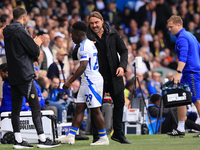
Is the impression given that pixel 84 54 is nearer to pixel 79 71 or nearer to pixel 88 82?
pixel 79 71

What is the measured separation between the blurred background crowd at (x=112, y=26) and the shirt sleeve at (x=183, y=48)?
2.44 metres

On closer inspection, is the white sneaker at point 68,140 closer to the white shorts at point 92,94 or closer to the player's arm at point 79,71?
the white shorts at point 92,94

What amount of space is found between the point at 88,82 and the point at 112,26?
1023 centimetres

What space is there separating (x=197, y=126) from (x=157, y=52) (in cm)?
714

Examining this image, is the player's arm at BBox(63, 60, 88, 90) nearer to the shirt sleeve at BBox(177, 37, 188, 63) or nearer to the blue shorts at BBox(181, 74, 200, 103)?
the shirt sleeve at BBox(177, 37, 188, 63)

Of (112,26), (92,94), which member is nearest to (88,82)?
(92,94)

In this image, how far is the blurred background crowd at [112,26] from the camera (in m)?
9.67

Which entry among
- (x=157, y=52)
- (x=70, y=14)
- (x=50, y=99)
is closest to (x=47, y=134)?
(x=50, y=99)

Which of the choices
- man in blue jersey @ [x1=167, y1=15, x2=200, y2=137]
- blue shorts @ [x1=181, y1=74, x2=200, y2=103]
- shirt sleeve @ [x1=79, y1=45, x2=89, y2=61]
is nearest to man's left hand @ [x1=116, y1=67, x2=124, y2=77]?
shirt sleeve @ [x1=79, y1=45, x2=89, y2=61]

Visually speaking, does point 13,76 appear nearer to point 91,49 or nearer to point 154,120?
point 91,49

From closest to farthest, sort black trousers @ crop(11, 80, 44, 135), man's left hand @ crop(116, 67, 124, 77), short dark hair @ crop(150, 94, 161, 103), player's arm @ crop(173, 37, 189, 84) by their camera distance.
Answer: black trousers @ crop(11, 80, 44, 135)
man's left hand @ crop(116, 67, 124, 77)
player's arm @ crop(173, 37, 189, 84)
short dark hair @ crop(150, 94, 161, 103)

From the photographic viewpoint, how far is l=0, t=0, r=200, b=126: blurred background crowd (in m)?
9.67

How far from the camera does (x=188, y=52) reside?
22.1 ft

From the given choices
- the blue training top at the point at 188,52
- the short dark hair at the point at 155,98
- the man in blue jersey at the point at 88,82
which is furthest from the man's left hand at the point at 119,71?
the short dark hair at the point at 155,98
